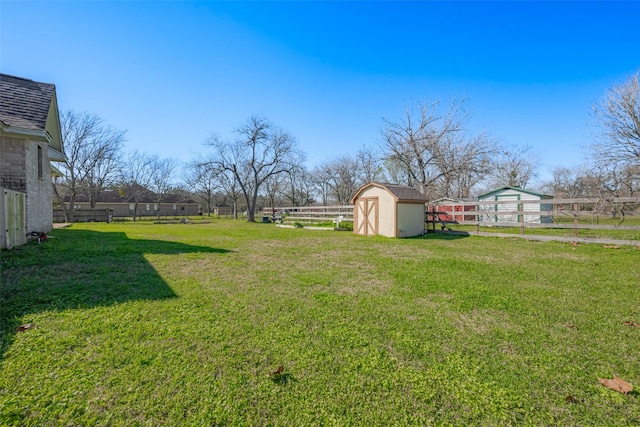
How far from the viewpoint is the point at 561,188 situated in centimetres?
3909

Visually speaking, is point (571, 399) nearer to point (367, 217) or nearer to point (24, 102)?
point (367, 217)

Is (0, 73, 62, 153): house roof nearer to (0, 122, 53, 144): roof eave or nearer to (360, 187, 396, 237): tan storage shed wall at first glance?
(0, 122, 53, 144): roof eave

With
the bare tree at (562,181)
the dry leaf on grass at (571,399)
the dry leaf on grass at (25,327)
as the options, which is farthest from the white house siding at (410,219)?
the bare tree at (562,181)

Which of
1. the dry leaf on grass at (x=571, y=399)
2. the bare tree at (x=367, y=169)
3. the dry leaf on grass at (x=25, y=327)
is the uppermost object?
the bare tree at (x=367, y=169)

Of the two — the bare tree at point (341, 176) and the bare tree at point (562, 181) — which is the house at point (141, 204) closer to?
the bare tree at point (341, 176)

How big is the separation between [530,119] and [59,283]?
27.5 metres

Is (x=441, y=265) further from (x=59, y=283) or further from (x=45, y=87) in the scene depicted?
(x=45, y=87)

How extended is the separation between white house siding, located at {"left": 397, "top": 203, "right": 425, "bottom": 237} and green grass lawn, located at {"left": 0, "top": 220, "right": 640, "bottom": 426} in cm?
693

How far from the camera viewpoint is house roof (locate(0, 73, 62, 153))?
819cm

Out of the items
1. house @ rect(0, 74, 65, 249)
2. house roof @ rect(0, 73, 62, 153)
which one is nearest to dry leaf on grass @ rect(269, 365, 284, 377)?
house @ rect(0, 74, 65, 249)

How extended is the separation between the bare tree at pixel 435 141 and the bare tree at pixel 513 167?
49.9 ft

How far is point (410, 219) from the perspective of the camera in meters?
12.9

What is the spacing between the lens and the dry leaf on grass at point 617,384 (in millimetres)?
2104

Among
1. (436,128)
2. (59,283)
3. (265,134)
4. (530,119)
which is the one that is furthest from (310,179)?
(59,283)
